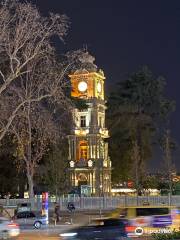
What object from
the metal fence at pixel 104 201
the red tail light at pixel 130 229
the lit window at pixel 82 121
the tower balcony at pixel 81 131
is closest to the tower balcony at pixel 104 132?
the tower balcony at pixel 81 131

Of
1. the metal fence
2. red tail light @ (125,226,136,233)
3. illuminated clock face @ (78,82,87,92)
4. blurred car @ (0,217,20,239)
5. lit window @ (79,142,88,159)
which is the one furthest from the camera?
lit window @ (79,142,88,159)

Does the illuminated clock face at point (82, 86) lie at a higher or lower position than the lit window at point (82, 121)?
higher

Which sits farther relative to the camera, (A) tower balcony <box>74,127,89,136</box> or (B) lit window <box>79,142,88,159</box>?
(B) lit window <box>79,142,88,159</box>

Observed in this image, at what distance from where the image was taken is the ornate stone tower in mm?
93438

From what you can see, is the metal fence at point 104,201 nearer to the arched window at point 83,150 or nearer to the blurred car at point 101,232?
the arched window at point 83,150

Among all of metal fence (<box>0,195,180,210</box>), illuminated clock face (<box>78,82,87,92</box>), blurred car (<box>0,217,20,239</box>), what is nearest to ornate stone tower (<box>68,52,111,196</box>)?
illuminated clock face (<box>78,82,87,92</box>)

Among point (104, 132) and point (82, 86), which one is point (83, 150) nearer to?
point (104, 132)

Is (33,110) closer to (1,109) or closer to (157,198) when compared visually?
(1,109)

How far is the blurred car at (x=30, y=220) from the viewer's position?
4375 centimetres

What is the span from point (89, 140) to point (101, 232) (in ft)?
229

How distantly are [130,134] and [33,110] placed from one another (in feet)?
200

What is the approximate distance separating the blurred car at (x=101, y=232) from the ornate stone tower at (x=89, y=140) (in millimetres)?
67175

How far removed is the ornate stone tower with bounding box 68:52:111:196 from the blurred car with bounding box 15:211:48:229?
157 feet

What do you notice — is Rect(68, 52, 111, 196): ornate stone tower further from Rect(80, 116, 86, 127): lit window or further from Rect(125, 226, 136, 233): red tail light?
Rect(125, 226, 136, 233): red tail light
